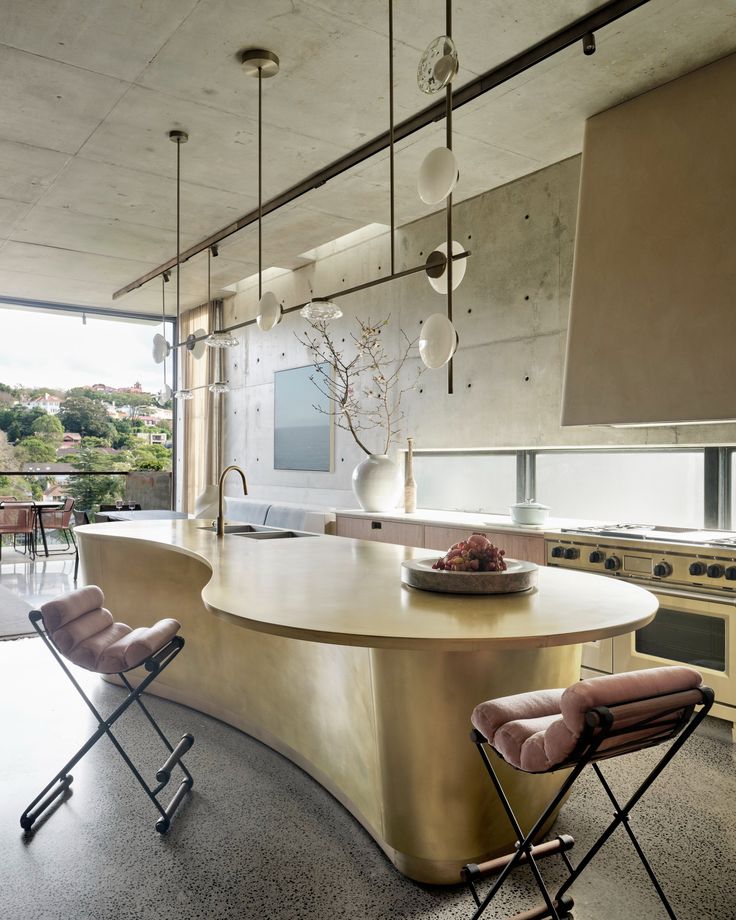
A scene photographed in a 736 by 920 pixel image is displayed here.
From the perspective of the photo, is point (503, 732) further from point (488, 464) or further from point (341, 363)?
point (341, 363)

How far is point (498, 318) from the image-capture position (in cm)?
511

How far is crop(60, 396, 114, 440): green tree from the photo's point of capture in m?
9.91

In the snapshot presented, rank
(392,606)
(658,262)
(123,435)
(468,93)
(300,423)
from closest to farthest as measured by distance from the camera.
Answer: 1. (392,606)
2. (658,262)
3. (468,93)
4. (300,423)
5. (123,435)

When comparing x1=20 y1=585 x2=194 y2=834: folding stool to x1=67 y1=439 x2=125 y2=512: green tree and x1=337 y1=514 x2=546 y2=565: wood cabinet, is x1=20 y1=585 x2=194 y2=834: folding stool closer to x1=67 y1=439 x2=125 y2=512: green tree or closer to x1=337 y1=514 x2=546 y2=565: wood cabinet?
x1=337 y1=514 x2=546 y2=565: wood cabinet

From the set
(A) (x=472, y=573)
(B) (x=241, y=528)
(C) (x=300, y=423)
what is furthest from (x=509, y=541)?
(C) (x=300, y=423)

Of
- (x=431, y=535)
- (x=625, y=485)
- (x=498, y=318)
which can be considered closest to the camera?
(x=625, y=485)

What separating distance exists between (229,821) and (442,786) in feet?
2.91

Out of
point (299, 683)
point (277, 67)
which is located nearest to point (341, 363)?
point (277, 67)

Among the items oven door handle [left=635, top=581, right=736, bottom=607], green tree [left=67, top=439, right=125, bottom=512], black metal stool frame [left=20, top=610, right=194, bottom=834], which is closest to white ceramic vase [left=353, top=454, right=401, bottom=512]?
oven door handle [left=635, top=581, right=736, bottom=607]

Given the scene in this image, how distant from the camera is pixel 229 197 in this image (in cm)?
540

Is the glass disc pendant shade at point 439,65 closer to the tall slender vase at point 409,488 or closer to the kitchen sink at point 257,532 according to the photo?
the kitchen sink at point 257,532

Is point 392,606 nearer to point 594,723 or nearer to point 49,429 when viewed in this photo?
point 594,723

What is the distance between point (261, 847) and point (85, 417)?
874 centimetres

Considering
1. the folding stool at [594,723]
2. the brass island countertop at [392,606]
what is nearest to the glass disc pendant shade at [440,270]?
the brass island countertop at [392,606]
